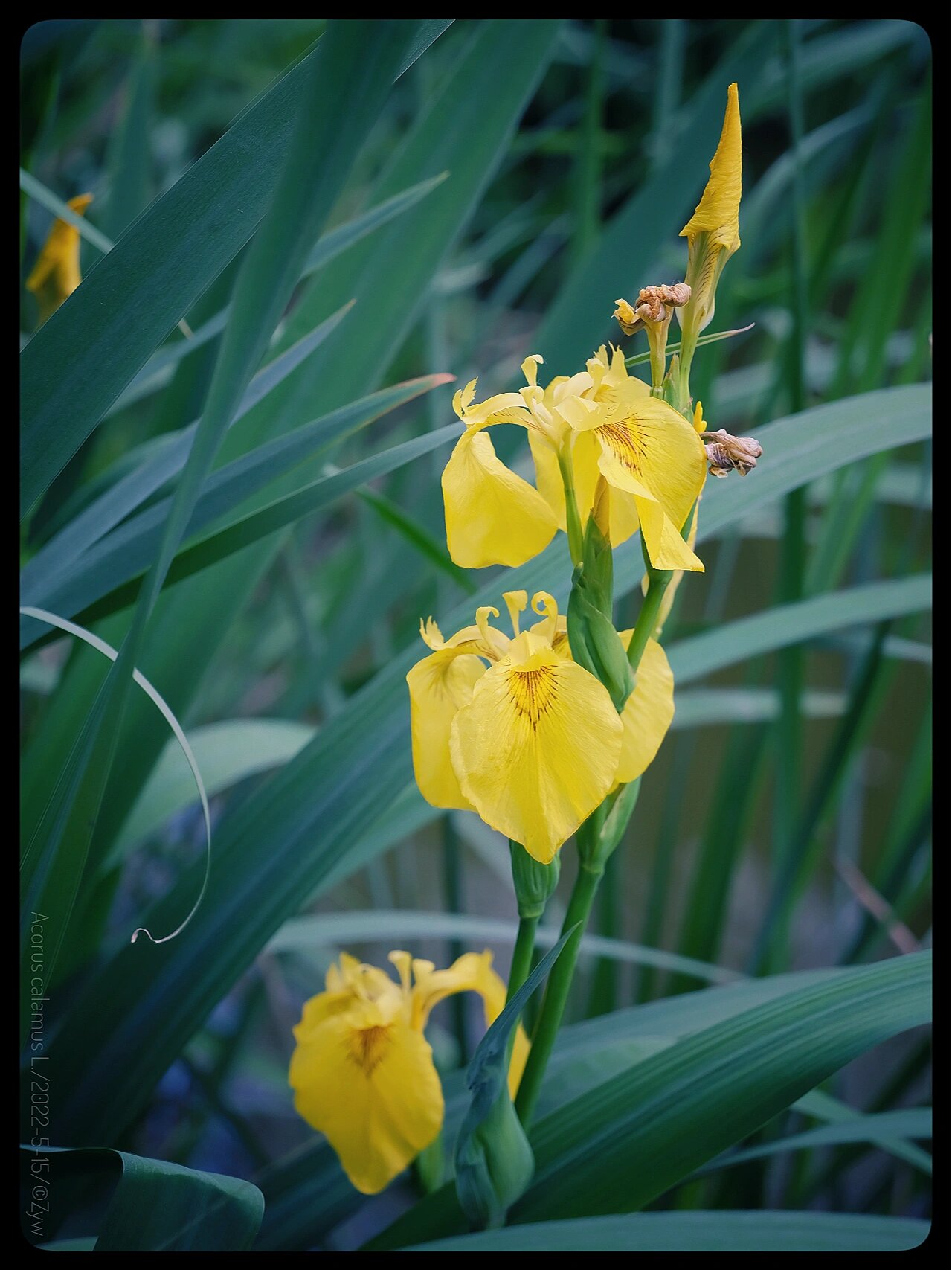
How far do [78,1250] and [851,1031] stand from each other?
11.7 inches

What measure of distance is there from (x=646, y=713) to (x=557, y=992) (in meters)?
0.10

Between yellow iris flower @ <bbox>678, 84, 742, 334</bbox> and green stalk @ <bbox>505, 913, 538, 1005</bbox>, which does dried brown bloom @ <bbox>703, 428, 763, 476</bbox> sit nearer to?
yellow iris flower @ <bbox>678, 84, 742, 334</bbox>

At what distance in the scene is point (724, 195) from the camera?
0.83ft

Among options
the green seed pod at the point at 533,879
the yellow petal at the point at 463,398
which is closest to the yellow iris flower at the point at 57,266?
the yellow petal at the point at 463,398

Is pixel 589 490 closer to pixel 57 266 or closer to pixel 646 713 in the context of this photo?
pixel 646 713

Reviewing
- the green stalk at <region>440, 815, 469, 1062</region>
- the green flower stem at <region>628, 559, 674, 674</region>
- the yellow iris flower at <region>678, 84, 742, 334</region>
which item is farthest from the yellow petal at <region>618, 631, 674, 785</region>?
the green stalk at <region>440, 815, 469, 1062</region>

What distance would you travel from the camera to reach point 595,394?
10.5 inches

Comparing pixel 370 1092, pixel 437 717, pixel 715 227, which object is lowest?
pixel 370 1092

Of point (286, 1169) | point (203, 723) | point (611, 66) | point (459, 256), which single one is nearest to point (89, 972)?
point (286, 1169)

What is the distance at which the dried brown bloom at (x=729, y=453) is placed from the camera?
0.81 ft

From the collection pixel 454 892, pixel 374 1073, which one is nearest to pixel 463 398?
pixel 374 1073

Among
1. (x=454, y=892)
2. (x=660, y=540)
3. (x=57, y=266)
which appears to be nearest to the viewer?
(x=660, y=540)

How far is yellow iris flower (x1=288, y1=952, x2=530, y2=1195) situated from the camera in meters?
0.32
